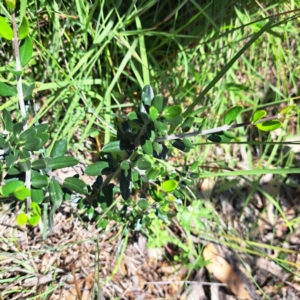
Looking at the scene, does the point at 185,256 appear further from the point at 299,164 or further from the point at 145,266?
the point at 299,164

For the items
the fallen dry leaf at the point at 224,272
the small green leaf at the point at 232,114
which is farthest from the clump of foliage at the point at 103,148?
the fallen dry leaf at the point at 224,272

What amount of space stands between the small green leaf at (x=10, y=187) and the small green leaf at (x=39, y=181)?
1.4 inches

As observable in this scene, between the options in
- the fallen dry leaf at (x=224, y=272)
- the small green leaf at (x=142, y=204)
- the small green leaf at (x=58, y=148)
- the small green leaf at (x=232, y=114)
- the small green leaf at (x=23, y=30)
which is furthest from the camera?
the fallen dry leaf at (x=224, y=272)

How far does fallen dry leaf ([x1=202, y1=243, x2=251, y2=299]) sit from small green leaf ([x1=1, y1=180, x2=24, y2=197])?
996mm

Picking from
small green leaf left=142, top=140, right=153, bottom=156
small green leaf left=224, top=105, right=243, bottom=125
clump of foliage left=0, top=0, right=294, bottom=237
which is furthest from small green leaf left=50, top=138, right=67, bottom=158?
small green leaf left=224, top=105, right=243, bottom=125

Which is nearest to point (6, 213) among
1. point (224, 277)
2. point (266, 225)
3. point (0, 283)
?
point (0, 283)

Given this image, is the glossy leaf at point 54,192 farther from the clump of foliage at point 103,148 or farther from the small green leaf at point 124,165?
the small green leaf at point 124,165

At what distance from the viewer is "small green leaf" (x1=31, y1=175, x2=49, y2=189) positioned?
76cm

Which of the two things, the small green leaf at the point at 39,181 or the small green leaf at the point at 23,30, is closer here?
the small green leaf at the point at 23,30

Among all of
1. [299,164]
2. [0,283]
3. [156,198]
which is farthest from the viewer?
[299,164]

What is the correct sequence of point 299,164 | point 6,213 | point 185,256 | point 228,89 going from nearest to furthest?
point 6,213 < point 185,256 < point 228,89 < point 299,164

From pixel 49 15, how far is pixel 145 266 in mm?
986

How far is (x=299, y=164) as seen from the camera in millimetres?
1721

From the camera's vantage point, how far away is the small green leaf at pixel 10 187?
697mm
